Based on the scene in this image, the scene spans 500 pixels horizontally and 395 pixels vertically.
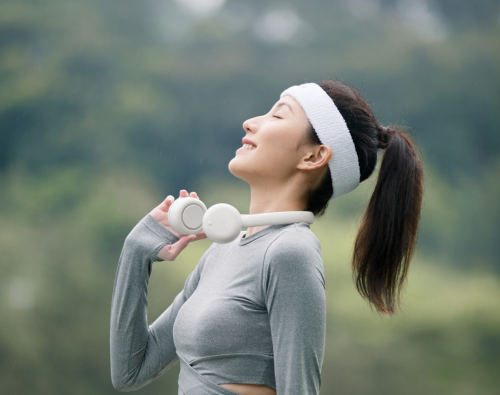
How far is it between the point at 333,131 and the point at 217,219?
288mm

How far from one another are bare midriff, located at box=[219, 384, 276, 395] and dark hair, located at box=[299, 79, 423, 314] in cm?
27

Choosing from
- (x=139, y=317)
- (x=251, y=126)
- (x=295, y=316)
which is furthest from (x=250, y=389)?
(x=251, y=126)

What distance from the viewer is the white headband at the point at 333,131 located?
3.63 feet

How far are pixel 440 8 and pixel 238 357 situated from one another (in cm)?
325

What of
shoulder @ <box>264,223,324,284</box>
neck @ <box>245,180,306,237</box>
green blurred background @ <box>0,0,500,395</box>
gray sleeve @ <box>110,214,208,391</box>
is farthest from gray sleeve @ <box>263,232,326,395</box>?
green blurred background @ <box>0,0,500,395</box>

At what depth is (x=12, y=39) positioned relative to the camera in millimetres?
3395

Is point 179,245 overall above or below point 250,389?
above

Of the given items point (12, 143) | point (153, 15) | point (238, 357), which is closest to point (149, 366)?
point (238, 357)

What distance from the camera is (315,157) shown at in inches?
44.1

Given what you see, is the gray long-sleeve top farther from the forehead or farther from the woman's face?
the forehead

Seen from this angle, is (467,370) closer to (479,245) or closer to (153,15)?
(479,245)

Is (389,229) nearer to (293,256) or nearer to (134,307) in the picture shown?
(293,256)

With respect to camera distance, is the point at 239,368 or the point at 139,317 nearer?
the point at 239,368

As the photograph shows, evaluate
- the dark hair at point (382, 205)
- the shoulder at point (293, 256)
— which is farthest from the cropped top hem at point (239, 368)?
the dark hair at point (382, 205)
